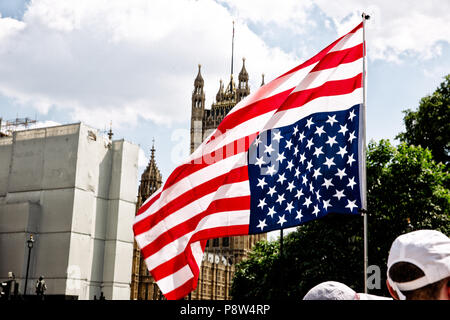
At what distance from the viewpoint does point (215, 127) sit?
362 ft

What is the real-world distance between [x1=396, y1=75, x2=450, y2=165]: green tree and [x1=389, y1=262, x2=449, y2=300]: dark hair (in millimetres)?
30260

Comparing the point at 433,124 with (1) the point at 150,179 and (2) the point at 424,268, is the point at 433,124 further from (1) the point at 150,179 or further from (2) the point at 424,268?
(1) the point at 150,179

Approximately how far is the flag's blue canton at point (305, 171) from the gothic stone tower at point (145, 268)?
73.5m

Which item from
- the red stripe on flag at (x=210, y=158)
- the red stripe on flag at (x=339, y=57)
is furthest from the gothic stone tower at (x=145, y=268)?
the red stripe on flag at (x=339, y=57)

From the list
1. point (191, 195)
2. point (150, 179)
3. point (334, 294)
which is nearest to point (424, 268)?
point (334, 294)

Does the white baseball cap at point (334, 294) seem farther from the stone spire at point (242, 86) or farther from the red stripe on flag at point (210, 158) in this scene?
the stone spire at point (242, 86)

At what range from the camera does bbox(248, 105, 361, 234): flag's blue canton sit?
7.15 metres

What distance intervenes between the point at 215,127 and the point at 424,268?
10826cm

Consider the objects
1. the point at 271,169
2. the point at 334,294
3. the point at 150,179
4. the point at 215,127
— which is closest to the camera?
the point at 334,294

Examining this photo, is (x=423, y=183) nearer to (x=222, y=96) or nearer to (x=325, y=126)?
(x=325, y=126)

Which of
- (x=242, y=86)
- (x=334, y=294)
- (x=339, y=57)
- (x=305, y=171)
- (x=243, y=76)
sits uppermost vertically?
(x=243, y=76)

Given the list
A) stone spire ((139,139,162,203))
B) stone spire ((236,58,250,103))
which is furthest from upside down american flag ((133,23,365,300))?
stone spire ((236,58,250,103))

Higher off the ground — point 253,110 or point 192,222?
point 253,110

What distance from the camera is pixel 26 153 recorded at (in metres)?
40.7
